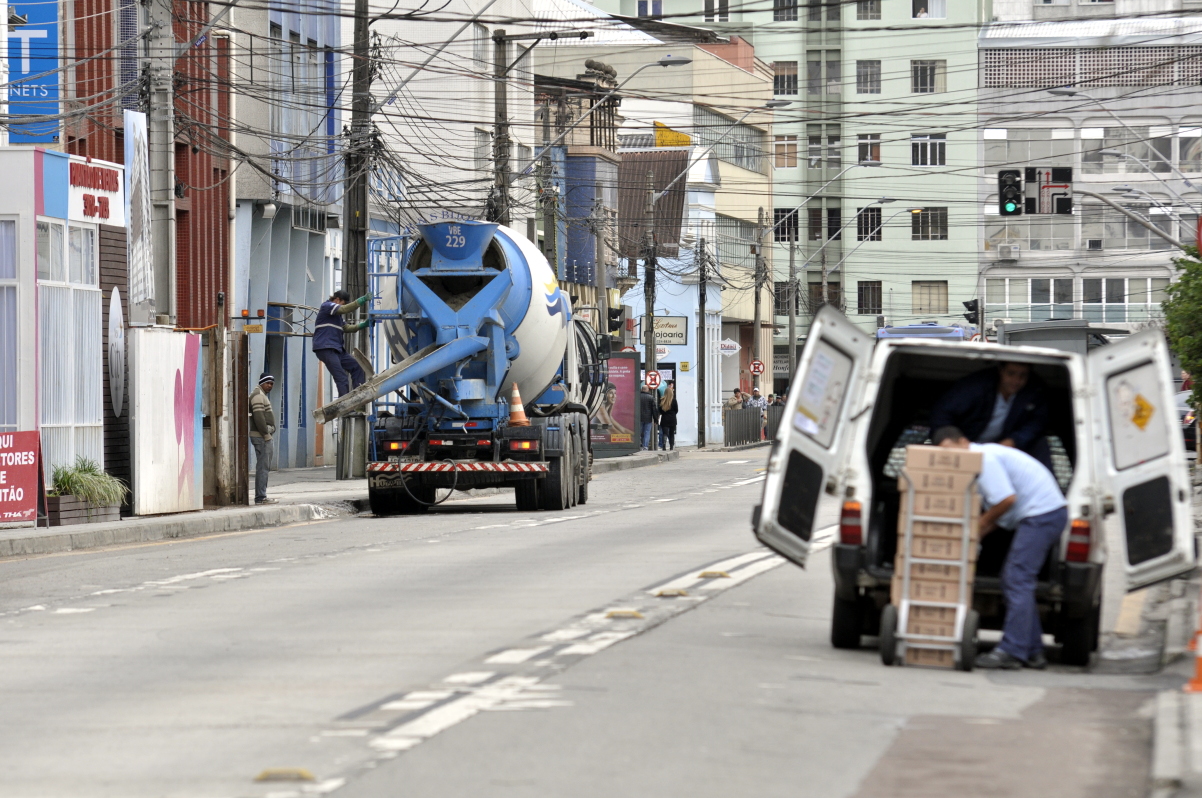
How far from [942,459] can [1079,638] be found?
1401mm

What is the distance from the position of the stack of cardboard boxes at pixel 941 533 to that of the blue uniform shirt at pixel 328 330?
1844 centimetres

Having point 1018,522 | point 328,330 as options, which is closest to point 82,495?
point 328,330

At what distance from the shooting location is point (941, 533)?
10.4 meters

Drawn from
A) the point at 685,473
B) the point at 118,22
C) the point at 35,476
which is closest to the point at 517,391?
the point at 35,476

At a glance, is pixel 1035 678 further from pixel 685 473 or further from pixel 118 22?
pixel 685 473

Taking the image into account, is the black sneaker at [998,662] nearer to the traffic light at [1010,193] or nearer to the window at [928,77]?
the traffic light at [1010,193]

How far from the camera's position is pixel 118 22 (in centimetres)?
3109

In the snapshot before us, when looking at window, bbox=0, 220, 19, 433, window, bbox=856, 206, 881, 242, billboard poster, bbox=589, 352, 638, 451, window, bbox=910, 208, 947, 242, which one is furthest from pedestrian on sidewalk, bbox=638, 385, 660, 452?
window, bbox=856, 206, 881, 242

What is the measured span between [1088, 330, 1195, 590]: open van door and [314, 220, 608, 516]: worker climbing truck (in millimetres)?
14928

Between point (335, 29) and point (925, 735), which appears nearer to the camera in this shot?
point (925, 735)

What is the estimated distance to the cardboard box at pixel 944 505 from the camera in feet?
34.0

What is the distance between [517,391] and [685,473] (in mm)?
15243

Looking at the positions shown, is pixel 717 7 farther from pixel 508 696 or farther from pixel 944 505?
pixel 508 696

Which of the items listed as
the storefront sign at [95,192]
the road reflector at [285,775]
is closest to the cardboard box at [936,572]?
the road reflector at [285,775]
